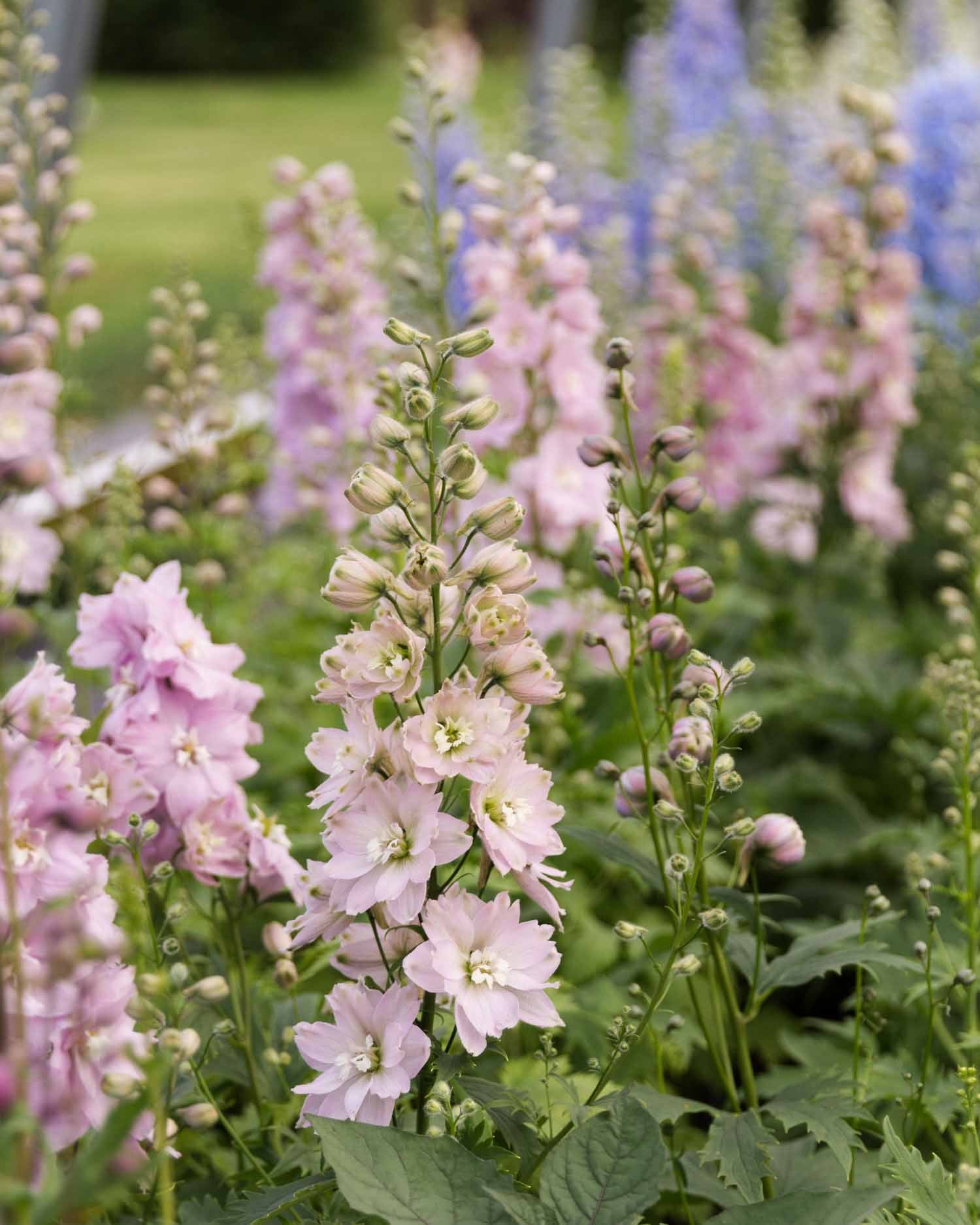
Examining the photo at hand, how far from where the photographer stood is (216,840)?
1673 millimetres

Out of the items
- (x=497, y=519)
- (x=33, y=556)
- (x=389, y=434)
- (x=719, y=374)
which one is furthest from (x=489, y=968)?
(x=719, y=374)

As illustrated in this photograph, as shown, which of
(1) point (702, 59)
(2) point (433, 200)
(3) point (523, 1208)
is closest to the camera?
(3) point (523, 1208)

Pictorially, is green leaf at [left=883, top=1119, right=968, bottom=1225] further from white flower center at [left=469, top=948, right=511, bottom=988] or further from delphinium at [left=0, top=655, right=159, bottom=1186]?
delphinium at [left=0, top=655, right=159, bottom=1186]

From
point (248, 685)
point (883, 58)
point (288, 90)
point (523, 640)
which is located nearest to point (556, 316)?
point (248, 685)

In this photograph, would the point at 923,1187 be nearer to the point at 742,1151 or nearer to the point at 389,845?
the point at 742,1151

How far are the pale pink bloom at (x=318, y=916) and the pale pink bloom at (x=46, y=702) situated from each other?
0.29 meters

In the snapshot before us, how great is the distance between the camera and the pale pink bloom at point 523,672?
138cm

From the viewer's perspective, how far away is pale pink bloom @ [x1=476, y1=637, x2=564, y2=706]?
138 cm

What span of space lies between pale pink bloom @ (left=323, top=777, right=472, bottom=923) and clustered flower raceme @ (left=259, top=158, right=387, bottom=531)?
71.4 inches

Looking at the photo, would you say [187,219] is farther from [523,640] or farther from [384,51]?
[523,640]

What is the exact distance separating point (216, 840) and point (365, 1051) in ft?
1.35

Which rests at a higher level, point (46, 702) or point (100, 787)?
point (46, 702)

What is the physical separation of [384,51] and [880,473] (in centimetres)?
1893

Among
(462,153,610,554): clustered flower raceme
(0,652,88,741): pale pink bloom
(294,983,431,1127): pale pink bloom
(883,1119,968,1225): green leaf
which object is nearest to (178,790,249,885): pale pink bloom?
(0,652,88,741): pale pink bloom
